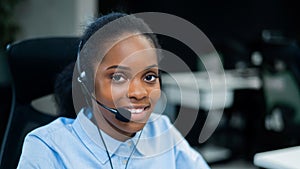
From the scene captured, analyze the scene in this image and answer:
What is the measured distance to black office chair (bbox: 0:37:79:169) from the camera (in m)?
1.30

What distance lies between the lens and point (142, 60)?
907 millimetres

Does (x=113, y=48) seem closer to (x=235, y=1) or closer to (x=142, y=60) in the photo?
(x=142, y=60)

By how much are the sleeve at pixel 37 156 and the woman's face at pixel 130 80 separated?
13 cm

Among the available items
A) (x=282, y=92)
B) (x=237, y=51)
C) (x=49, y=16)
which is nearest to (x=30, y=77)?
(x=282, y=92)

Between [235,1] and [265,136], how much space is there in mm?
1880

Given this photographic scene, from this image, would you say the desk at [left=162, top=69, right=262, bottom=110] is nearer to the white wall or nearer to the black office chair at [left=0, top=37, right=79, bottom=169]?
the white wall

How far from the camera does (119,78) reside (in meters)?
0.89

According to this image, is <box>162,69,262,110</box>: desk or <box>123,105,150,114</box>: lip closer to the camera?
<box>123,105,150,114</box>: lip

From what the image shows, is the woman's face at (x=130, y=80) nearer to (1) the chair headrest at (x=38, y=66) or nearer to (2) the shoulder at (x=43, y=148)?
(2) the shoulder at (x=43, y=148)

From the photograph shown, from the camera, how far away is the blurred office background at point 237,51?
2.39 m

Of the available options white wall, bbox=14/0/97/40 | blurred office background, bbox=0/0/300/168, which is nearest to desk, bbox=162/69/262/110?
blurred office background, bbox=0/0/300/168

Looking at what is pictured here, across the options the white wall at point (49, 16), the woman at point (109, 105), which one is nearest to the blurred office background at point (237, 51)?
the white wall at point (49, 16)

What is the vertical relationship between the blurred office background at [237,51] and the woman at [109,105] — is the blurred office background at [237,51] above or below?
below

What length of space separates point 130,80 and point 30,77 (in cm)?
52
